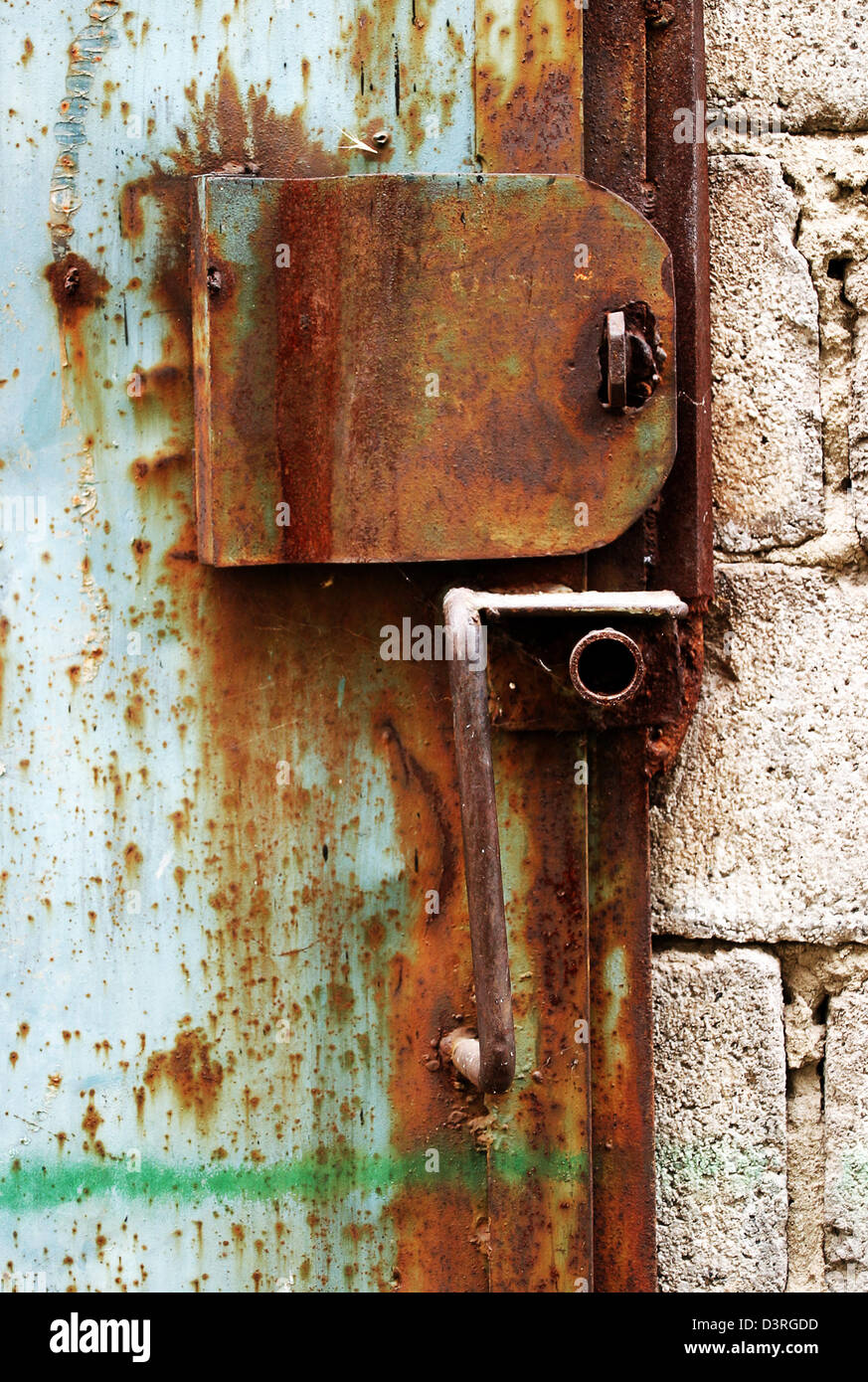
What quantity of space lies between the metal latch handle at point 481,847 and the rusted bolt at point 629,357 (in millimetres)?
142

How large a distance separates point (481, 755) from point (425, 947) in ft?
0.57

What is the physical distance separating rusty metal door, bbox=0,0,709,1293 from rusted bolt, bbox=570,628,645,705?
0.02 metres

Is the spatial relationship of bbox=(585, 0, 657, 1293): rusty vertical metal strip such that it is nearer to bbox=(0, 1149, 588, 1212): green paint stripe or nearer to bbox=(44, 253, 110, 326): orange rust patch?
bbox=(0, 1149, 588, 1212): green paint stripe

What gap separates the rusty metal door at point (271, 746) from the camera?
68 centimetres

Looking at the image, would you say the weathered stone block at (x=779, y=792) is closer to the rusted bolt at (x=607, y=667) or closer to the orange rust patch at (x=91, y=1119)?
the rusted bolt at (x=607, y=667)

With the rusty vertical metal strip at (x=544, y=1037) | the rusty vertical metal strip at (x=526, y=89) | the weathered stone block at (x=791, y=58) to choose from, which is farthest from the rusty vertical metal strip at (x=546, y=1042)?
the weathered stone block at (x=791, y=58)

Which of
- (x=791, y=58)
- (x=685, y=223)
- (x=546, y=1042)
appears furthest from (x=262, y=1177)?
(x=791, y=58)

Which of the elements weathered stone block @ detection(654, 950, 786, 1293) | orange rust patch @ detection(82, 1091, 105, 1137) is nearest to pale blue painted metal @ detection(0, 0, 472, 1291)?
orange rust patch @ detection(82, 1091, 105, 1137)

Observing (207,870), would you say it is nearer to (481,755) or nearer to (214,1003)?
(214,1003)

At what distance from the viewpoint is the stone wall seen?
0.80 meters

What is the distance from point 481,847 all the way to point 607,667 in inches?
5.9

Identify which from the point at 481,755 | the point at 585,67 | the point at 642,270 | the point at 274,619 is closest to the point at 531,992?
the point at 481,755

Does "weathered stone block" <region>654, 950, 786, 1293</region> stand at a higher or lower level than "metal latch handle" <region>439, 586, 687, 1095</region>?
lower

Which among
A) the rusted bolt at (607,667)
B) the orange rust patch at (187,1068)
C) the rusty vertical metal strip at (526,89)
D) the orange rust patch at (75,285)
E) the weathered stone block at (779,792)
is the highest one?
the rusty vertical metal strip at (526,89)
